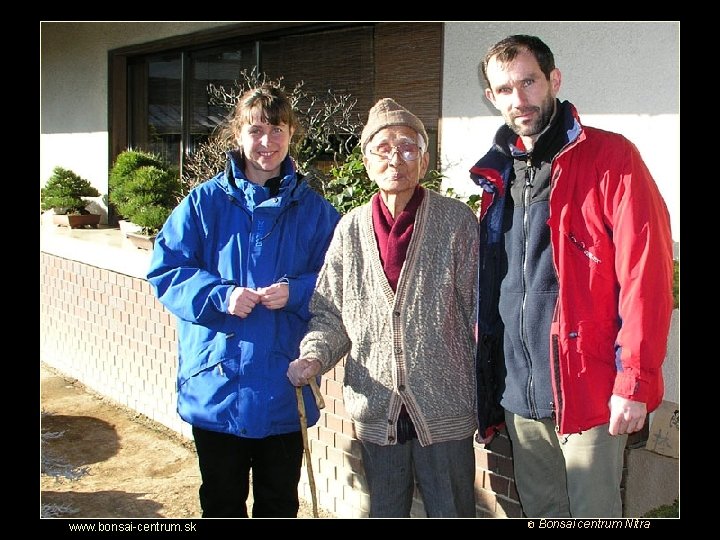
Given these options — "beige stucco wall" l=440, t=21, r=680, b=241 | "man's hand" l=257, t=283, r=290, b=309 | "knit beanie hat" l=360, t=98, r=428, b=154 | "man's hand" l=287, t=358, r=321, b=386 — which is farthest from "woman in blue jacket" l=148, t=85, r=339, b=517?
"beige stucco wall" l=440, t=21, r=680, b=241

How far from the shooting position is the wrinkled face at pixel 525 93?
7.75 feet

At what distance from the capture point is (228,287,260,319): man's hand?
262 centimetres

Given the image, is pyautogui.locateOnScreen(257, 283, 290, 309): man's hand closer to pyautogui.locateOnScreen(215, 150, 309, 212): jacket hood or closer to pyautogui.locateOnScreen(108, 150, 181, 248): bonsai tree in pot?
pyautogui.locateOnScreen(215, 150, 309, 212): jacket hood

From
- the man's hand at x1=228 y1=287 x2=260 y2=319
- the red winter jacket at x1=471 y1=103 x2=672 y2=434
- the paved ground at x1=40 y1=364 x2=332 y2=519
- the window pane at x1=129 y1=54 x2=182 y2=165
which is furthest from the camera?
the window pane at x1=129 y1=54 x2=182 y2=165

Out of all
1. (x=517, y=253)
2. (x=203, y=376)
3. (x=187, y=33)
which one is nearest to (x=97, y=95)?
(x=187, y=33)

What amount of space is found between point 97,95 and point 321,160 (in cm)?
385

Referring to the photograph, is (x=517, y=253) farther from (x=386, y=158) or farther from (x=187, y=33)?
(x=187, y=33)

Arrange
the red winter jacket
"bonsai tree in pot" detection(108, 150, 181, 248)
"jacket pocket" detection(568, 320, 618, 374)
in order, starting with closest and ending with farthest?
the red winter jacket → "jacket pocket" detection(568, 320, 618, 374) → "bonsai tree in pot" detection(108, 150, 181, 248)

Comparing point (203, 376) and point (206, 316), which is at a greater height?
point (206, 316)

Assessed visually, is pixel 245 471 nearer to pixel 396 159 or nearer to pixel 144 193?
pixel 396 159

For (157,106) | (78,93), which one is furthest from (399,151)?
(78,93)

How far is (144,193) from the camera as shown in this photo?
657 centimetres

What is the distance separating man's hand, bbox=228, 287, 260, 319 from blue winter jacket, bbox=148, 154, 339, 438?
0.18ft

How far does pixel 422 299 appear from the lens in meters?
2.46
